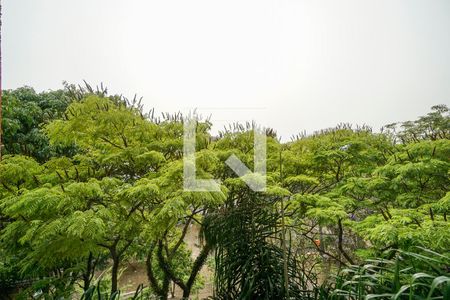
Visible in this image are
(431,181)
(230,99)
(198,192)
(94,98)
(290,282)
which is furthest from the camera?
(230,99)

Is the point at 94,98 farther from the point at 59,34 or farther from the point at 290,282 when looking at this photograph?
the point at 59,34

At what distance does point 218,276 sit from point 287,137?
354 cm

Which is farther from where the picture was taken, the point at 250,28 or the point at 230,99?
the point at 250,28

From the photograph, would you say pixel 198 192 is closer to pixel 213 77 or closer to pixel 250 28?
pixel 213 77

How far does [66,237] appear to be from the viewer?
A: 287cm

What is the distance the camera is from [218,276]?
315 cm

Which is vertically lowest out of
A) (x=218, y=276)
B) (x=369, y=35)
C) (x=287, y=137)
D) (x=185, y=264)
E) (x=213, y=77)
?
(x=185, y=264)

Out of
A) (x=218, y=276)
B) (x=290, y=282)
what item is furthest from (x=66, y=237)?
(x=290, y=282)

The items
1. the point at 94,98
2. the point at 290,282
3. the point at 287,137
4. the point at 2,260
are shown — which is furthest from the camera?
the point at 287,137

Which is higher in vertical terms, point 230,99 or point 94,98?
point 230,99

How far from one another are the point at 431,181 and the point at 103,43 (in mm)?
13255

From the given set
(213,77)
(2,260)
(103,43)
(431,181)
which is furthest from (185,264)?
(103,43)

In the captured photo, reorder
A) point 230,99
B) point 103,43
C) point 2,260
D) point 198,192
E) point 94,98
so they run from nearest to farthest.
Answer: point 198,192 < point 94,98 < point 2,260 < point 230,99 < point 103,43

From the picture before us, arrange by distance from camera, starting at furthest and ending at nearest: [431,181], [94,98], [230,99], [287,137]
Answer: [230,99] < [287,137] < [431,181] < [94,98]
